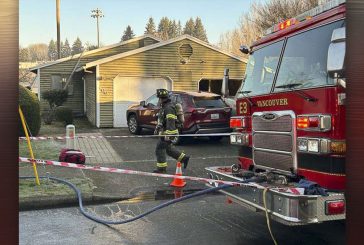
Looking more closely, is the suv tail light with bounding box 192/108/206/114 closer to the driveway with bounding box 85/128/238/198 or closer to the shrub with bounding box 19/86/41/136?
the driveway with bounding box 85/128/238/198

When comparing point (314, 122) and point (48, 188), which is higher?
point (314, 122)

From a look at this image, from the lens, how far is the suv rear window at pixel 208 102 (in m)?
12.9

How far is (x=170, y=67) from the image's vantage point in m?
20.5

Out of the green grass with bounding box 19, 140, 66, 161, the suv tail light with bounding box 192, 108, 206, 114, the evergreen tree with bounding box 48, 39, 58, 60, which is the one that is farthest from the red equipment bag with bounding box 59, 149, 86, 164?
the evergreen tree with bounding box 48, 39, 58, 60

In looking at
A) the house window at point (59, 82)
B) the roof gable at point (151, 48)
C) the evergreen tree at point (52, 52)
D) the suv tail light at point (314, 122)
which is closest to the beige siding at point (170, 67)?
the roof gable at point (151, 48)

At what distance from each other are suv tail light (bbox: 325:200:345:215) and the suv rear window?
9.20 m

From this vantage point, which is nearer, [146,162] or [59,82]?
[146,162]

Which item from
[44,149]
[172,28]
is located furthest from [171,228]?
[172,28]

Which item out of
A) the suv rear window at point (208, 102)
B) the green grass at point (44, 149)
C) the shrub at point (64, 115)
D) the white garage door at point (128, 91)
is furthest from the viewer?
the shrub at point (64, 115)

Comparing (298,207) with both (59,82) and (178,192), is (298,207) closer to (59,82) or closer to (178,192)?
(178,192)

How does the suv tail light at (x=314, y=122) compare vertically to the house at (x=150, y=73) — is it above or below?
below

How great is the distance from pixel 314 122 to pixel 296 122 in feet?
0.98

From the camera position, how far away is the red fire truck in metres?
3.74

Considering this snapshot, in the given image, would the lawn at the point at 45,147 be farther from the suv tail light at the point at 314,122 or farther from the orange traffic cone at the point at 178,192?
the suv tail light at the point at 314,122
